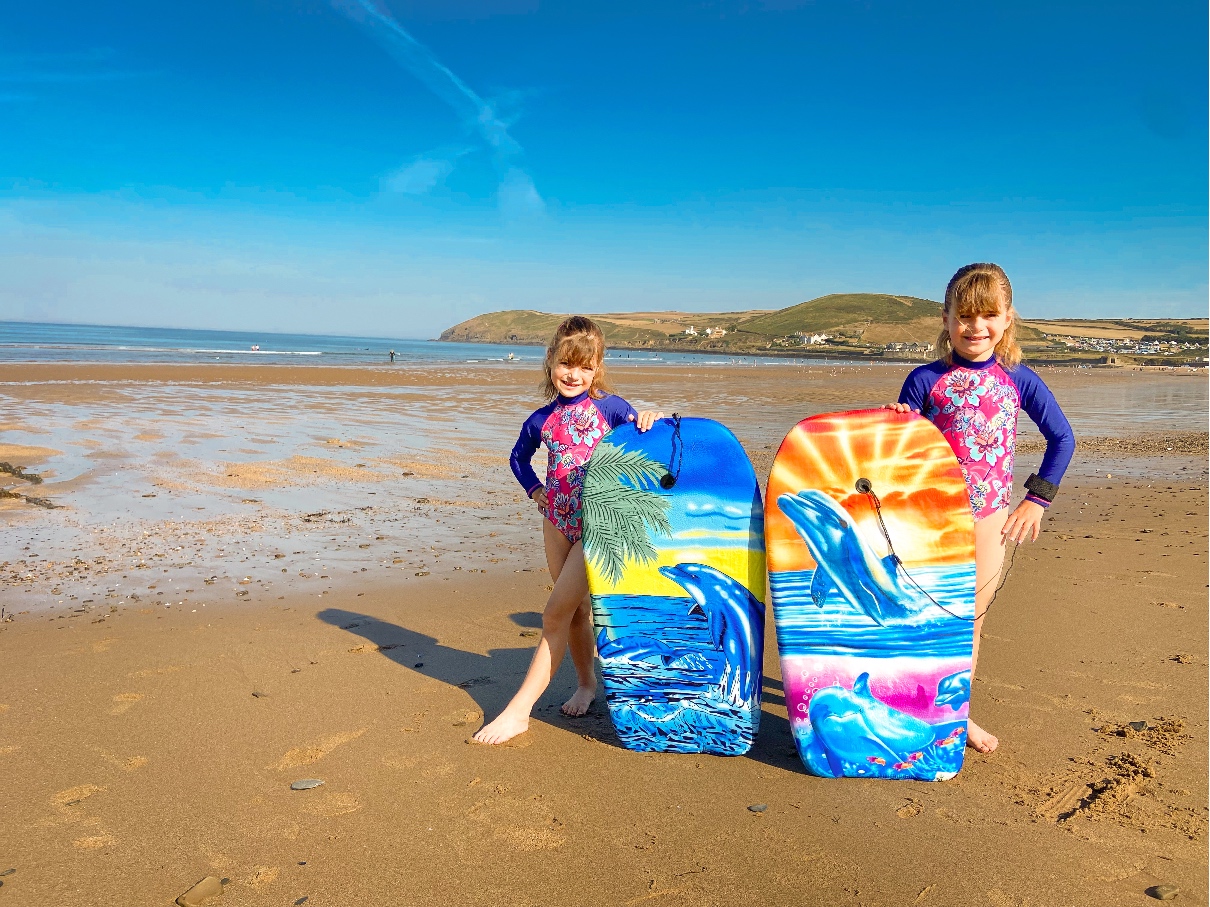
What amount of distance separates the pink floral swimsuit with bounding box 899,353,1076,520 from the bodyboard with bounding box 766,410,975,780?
20cm

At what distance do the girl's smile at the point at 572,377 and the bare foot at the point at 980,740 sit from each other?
82.9 inches

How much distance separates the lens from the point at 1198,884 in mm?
2441

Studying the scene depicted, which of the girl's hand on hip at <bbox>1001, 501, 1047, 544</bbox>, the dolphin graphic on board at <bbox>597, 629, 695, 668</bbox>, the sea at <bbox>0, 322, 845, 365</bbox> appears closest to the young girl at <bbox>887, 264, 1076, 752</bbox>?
the girl's hand on hip at <bbox>1001, 501, 1047, 544</bbox>

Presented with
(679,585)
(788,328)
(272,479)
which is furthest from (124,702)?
(788,328)

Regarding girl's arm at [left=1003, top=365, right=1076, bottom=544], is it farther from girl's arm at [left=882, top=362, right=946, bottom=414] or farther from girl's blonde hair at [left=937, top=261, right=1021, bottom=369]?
girl's arm at [left=882, top=362, right=946, bottom=414]

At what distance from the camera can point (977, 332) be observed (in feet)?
10.9

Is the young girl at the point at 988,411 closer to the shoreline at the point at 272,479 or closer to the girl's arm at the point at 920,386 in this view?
the girl's arm at the point at 920,386

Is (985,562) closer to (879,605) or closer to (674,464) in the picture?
(879,605)

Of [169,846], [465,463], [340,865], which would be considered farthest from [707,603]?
[465,463]

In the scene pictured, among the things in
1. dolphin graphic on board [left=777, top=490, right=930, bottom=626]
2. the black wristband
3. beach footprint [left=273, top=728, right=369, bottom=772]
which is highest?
the black wristband

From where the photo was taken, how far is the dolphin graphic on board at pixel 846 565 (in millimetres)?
3207

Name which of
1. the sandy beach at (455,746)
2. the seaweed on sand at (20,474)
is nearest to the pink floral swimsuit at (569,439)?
the sandy beach at (455,746)

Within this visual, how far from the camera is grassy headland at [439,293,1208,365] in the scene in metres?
72.4

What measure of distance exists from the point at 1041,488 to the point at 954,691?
0.89m
